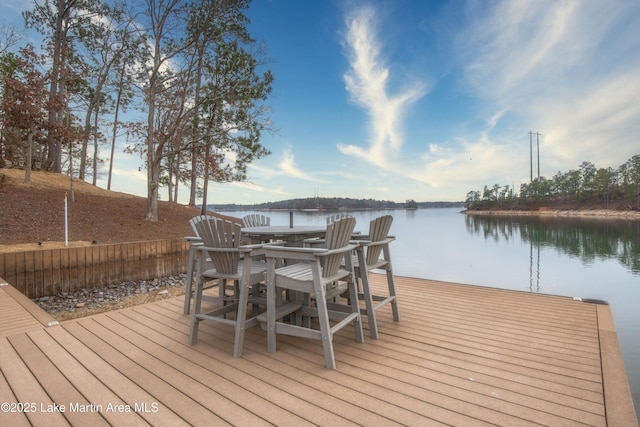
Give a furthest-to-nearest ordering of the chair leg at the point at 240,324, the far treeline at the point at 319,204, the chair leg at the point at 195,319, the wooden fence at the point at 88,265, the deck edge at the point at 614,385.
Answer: the far treeline at the point at 319,204 < the wooden fence at the point at 88,265 < the chair leg at the point at 195,319 < the chair leg at the point at 240,324 < the deck edge at the point at 614,385

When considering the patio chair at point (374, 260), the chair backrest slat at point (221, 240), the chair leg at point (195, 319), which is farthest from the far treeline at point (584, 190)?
the chair leg at point (195, 319)

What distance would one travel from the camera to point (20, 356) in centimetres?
185

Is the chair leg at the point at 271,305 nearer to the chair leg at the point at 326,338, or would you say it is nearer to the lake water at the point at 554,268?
the chair leg at the point at 326,338

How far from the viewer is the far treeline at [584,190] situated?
35.7 m

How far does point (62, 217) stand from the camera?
7262 millimetres

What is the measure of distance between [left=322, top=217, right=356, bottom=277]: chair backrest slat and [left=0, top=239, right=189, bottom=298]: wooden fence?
14.8 feet

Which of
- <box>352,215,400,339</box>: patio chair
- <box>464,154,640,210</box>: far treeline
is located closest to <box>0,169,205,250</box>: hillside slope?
<box>352,215,400,339</box>: patio chair

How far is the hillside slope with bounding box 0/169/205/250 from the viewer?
612 centimetres

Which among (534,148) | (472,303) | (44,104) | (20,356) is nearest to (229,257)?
(20,356)

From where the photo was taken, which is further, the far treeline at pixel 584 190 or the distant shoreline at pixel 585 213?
the far treeline at pixel 584 190

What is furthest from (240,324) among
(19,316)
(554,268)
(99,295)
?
(554,268)

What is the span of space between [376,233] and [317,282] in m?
0.94

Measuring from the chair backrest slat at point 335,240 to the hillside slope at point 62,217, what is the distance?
20.1ft

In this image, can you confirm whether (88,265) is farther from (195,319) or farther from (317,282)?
(317,282)
